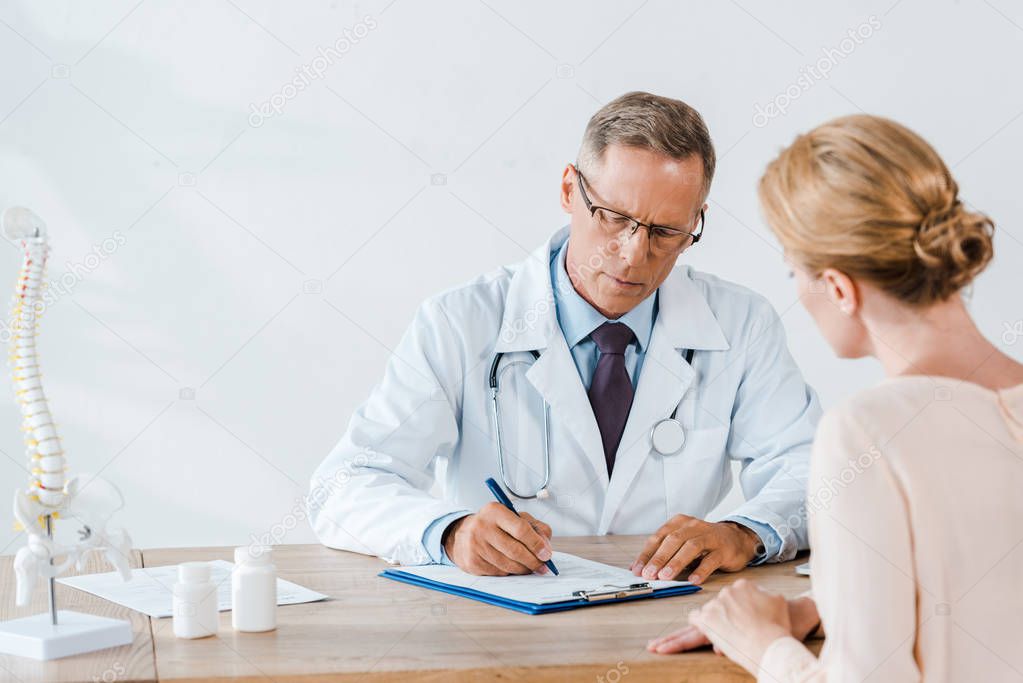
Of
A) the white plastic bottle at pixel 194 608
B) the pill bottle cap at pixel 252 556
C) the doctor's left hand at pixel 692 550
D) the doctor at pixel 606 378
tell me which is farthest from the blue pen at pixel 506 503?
the white plastic bottle at pixel 194 608

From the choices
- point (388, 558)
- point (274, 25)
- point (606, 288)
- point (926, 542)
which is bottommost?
point (388, 558)

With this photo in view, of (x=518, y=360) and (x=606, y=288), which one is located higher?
(x=606, y=288)

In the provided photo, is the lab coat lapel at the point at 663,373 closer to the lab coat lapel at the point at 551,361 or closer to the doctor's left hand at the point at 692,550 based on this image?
the lab coat lapel at the point at 551,361

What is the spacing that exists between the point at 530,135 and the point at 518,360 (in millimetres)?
1376

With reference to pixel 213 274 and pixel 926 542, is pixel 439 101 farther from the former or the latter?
pixel 926 542

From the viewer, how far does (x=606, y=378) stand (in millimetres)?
2480

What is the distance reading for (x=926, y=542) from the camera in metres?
1.15

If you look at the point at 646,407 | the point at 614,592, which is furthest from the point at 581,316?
the point at 614,592

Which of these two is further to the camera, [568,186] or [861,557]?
→ [568,186]

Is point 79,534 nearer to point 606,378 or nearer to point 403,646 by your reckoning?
point 403,646

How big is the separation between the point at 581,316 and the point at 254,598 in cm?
120

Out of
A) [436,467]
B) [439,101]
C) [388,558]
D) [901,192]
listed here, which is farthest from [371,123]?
[901,192]

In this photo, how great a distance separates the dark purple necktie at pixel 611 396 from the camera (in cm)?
247

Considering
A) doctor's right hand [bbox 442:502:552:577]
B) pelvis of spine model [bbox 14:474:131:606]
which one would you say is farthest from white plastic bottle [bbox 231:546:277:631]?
doctor's right hand [bbox 442:502:552:577]
